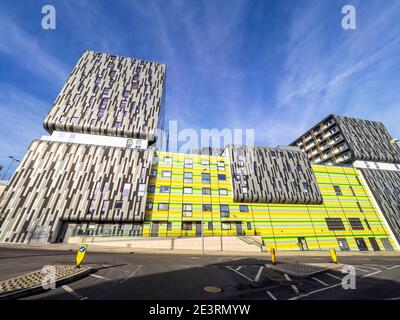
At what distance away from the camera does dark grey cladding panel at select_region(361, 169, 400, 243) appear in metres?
37.1

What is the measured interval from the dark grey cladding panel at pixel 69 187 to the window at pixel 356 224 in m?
40.8

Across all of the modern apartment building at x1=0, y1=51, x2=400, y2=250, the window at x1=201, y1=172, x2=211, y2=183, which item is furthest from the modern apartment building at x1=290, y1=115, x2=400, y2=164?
the window at x1=201, y1=172, x2=211, y2=183

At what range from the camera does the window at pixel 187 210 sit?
30.1 meters

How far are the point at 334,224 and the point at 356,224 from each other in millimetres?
5431

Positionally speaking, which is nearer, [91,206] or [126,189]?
[91,206]

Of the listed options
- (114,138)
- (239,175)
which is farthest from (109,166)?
(239,175)

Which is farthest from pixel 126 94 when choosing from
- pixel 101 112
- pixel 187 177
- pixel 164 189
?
pixel 164 189

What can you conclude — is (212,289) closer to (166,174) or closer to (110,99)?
(166,174)

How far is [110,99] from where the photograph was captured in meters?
38.2

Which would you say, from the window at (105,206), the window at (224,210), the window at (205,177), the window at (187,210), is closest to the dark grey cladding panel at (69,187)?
the window at (105,206)

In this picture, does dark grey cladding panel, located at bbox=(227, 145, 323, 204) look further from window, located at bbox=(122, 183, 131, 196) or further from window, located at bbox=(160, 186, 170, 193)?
window, located at bbox=(122, 183, 131, 196)

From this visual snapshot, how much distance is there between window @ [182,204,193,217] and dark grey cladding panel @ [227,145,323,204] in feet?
28.3
